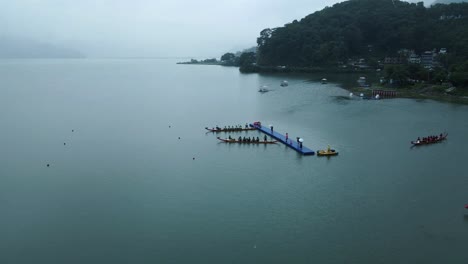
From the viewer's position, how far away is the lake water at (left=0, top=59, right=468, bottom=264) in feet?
48.2

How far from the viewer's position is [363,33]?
348 ft

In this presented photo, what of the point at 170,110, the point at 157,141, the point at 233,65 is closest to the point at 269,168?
the point at 157,141

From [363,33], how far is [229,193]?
97.6m

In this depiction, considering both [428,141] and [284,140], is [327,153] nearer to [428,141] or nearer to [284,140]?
[284,140]

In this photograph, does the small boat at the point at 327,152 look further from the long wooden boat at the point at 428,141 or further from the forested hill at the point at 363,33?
the forested hill at the point at 363,33

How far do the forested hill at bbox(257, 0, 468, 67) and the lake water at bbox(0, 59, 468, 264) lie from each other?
6407 cm

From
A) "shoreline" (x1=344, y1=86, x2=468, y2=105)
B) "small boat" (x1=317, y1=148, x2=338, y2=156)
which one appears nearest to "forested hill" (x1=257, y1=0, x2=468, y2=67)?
"shoreline" (x1=344, y1=86, x2=468, y2=105)

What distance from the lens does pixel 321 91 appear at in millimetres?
60344

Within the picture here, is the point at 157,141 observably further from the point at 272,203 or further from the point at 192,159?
the point at 272,203

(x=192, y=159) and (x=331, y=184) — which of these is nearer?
(x=331, y=184)

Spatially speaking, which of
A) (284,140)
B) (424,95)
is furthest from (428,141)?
(424,95)

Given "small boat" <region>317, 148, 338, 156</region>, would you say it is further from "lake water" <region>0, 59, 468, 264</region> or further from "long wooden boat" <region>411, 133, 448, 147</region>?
"long wooden boat" <region>411, 133, 448, 147</region>

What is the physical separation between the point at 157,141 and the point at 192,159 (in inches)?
227

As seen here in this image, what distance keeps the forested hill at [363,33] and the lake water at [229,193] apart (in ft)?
210
